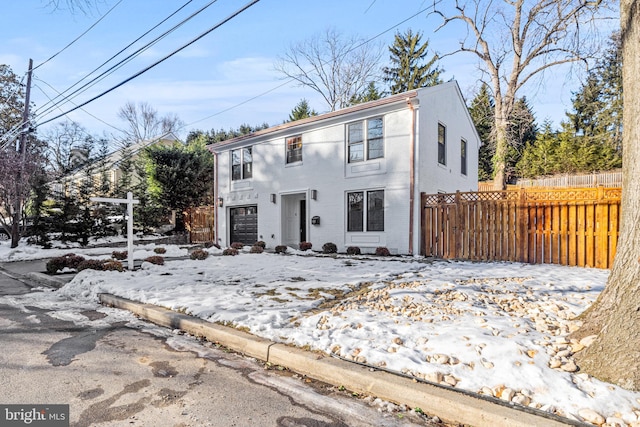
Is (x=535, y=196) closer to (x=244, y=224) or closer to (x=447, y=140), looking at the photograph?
(x=447, y=140)

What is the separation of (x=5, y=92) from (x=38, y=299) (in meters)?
24.0

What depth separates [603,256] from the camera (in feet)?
25.1

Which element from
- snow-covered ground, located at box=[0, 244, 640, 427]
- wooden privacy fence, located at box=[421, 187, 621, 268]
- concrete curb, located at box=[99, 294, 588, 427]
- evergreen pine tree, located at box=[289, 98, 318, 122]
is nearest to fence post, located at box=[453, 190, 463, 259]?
wooden privacy fence, located at box=[421, 187, 621, 268]

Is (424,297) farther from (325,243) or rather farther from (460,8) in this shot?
(460,8)

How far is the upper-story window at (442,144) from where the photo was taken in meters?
12.9

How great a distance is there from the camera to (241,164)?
16047mm

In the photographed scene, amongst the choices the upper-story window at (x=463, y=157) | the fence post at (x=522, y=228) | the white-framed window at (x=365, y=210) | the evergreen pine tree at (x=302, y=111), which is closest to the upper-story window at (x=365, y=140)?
the white-framed window at (x=365, y=210)

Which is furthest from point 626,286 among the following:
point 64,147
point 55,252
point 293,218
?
point 64,147

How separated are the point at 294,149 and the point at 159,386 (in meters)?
12.0

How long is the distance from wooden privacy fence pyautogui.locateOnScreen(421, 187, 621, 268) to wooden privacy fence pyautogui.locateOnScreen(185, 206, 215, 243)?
11277 mm

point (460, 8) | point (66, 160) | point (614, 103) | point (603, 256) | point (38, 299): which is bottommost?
point (38, 299)

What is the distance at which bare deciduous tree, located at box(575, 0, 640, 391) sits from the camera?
8.24ft

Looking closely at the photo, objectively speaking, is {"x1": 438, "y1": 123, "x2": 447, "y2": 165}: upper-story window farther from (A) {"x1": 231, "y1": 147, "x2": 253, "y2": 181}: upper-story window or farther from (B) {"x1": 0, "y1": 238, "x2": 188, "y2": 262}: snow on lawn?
(B) {"x1": 0, "y1": 238, "x2": 188, "y2": 262}: snow on lawn

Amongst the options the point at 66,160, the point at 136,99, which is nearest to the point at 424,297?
the point at 66,160
